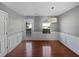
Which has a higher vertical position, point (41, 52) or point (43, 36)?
point (43, 36)

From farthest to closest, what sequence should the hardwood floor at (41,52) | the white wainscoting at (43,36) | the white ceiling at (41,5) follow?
the white wainscoting at (43,36)
the hardwood floor at (41,52)
the white ceiling at (41,5)

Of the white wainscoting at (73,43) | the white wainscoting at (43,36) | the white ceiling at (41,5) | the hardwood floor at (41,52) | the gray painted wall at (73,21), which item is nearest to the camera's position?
the white ceiling at (41,5)

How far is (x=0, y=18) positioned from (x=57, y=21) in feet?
23.1

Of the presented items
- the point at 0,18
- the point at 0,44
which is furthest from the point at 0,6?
the point at 0,44

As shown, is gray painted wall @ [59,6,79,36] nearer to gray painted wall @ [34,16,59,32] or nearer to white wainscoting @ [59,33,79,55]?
white wainscoting @ [59,33,79,55]

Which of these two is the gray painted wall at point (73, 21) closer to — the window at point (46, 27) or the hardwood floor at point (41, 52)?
the hardwood floor at point (41, 52)

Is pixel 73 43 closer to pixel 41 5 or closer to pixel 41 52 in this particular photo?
pixel 41 52

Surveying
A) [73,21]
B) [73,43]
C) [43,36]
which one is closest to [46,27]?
[43,36]

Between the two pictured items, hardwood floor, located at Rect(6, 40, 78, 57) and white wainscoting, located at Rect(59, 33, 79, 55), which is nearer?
hardwood floor, located at Rect(6, 40, 78, 57)

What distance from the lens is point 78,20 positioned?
5.29 meters

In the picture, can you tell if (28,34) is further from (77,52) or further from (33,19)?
(77,52)

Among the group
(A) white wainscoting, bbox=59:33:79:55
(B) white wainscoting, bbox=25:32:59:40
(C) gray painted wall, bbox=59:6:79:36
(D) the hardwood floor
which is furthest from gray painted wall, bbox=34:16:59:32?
(D) the hardwood floor

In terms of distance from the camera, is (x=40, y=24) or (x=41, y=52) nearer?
(x=41, y=52)

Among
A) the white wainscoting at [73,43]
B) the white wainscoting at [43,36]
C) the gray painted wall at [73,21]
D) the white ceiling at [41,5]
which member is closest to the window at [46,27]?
the white wainscoting at [43,36]
